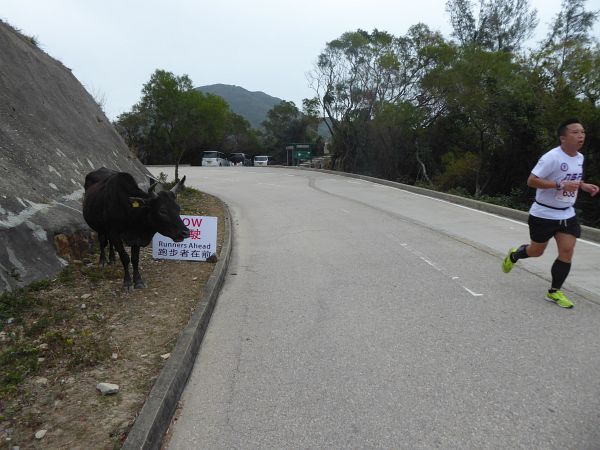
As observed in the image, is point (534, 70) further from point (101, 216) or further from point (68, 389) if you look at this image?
point (68, 389)

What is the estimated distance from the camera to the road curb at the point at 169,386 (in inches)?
112

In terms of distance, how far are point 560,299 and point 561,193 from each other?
120cm

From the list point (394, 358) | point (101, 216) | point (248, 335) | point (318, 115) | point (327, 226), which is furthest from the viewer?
point (318, 115)

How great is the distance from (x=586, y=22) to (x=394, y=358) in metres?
41.3

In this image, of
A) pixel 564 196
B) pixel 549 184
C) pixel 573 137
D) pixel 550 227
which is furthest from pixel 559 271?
pixel 573 137

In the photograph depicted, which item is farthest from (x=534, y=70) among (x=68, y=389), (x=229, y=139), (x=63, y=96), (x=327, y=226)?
(x=229, y=139)

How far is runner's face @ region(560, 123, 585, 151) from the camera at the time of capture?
480 centimetres

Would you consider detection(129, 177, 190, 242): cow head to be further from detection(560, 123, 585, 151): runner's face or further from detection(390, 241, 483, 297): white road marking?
detection(560, 123, 585, 151): runner's face

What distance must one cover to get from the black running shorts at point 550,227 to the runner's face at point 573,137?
2.63 ft

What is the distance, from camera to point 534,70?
2045 cm

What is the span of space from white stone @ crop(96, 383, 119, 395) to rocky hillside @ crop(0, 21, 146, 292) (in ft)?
7.58

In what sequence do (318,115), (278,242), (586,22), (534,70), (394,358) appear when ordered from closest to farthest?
(394,358)
(278,242)
(534,70)
(586,22)
(318,115)

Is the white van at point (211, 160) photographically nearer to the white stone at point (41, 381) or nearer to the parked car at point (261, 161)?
the parked car at point (261, 161)

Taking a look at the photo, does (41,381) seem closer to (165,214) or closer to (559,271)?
(165,214)
